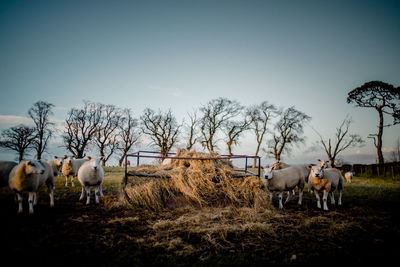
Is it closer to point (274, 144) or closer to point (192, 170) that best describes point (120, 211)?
point (192, 170)

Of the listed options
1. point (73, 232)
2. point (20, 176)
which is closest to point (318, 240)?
point (73, 232)

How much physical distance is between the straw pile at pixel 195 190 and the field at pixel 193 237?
0.40 m

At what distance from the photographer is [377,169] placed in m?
22.1

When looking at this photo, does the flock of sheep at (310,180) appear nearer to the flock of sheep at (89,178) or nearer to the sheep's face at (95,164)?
the flock of sheep at (89,178)

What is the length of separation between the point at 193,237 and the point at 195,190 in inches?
100

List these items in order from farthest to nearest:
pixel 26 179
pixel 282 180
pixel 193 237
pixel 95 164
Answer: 1. pixel 282 180
2. pixel 95 164
3. pixel 26 179
4. pixel 193 237

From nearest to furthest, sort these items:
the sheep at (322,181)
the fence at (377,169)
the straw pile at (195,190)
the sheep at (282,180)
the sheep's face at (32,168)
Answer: the sheep's face at (32,168), the straw pile at (195,190), the sheep at (322,181), the sheep at (282,180), the fence at (377,169)

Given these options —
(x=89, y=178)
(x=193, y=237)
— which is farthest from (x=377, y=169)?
(x=89, y=178)

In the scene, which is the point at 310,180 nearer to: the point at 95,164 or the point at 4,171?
the point at 95,164

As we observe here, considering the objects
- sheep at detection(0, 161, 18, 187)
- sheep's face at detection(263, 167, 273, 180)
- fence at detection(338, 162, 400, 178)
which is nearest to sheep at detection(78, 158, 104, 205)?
sheep at detection(0, 161, 18, 187)

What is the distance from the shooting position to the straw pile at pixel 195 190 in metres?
6.88

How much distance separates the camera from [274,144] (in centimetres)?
3591

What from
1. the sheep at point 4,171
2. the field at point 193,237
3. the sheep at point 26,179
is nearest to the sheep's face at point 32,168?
the sheep at point 26,179

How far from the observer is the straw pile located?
688cm
